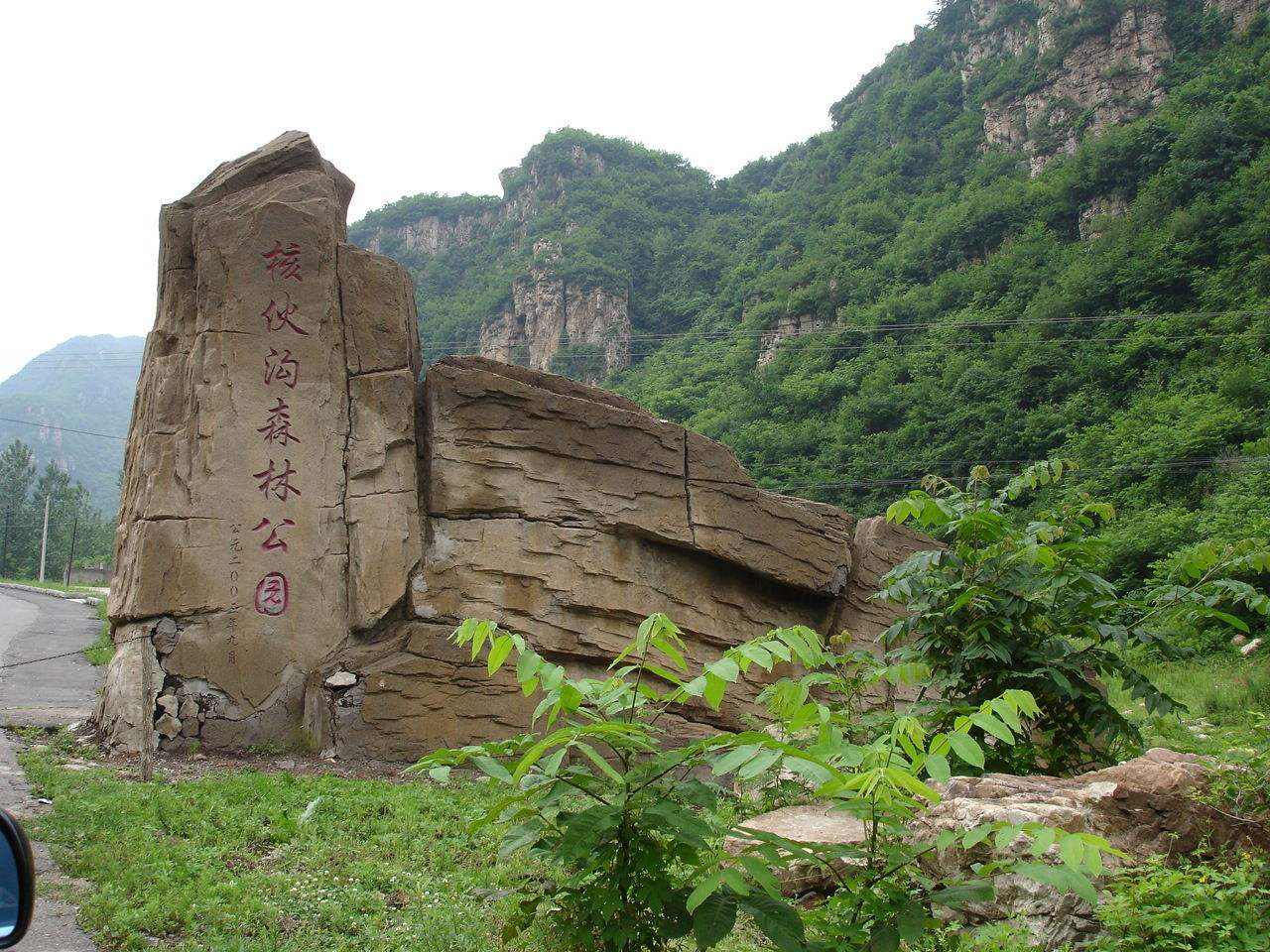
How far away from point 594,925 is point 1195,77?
1592 inches

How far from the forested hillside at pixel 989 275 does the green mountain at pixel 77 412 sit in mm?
53284

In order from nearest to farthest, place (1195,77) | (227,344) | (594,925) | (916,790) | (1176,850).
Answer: (916,790)
(594,925)
(1176,850)
(227,344)
(1195,77)

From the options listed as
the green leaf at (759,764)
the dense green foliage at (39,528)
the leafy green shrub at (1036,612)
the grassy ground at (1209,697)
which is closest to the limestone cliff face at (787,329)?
the grassy ground at (1209,697)

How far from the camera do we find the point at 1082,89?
3912 centimetres

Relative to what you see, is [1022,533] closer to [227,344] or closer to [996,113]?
[227,344]

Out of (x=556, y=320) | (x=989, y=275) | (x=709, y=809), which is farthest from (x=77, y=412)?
(x=709, y=809)

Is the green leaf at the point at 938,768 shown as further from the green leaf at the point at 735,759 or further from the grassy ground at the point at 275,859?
the grassy ground at the point at 275,859

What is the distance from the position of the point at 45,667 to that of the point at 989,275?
1146 inches

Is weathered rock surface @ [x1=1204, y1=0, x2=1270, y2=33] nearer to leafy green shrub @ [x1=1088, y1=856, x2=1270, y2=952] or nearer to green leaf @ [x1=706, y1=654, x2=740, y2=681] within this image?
leafy green shrub @ [x1=1088, y1=856, x2=1270, y2=952]

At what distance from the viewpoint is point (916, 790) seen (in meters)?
2.20

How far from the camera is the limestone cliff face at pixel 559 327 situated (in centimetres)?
4391

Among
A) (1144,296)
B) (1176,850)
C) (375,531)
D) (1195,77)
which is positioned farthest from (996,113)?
(1176,850)

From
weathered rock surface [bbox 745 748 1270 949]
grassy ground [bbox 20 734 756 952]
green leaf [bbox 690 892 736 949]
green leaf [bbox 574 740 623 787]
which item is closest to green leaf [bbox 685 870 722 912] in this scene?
green leaf [bbox 690 892 736 949]

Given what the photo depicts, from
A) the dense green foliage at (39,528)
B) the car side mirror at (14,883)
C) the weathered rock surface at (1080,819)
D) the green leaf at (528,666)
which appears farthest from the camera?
the dense green foliage at (39,528)
